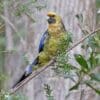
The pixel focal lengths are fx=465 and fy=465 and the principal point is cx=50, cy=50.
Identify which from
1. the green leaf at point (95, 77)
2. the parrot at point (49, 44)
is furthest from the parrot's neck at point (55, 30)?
the green leaf at point (95, 77)

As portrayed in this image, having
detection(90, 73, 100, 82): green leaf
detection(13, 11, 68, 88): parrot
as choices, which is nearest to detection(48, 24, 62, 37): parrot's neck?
detection(13, 11, 68, 88): parrot

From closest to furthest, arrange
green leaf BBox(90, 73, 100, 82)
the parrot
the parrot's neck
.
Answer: green leaf BBox(90, 73, 100, 82), the parrot, the parrot's neck

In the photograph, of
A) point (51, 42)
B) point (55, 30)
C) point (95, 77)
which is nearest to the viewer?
point (95, 77)

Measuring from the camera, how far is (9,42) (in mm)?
5602

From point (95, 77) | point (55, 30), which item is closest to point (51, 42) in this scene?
point (55, 30)

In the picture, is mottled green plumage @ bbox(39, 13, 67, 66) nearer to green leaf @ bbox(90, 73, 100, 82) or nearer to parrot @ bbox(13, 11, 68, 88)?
parrot @ bbox(13, 11, 68, 88)

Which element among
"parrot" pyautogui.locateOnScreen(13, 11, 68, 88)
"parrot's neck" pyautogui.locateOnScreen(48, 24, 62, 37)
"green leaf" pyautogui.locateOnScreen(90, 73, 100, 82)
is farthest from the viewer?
"parrot's neck" pyautogui.locateOnScreen(48, 24, 62, 37)

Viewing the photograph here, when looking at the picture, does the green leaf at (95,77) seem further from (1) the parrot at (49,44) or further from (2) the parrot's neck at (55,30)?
(2) the parrot's neck at (55,30)

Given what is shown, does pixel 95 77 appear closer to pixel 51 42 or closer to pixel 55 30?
pixel 51 42

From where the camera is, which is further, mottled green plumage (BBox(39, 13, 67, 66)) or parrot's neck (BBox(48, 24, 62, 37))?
parrot's neck (BBox(48, 24, 62, 37))

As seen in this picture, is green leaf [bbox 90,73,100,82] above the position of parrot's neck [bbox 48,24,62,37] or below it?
below

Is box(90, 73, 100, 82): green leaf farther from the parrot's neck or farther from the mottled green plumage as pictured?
the parrot's neck

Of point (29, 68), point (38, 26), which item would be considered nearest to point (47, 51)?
point (29, 68)

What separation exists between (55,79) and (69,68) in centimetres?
159
